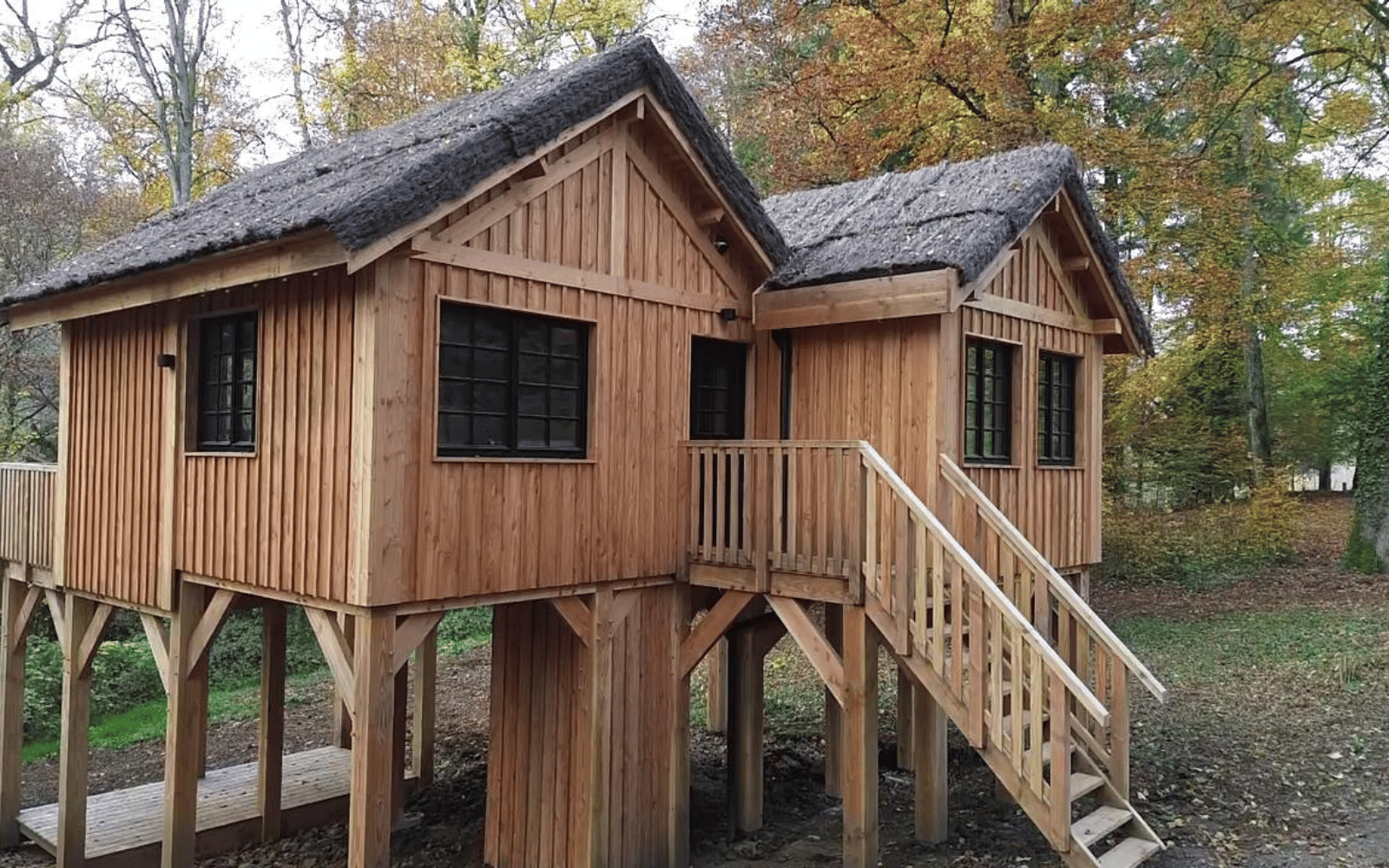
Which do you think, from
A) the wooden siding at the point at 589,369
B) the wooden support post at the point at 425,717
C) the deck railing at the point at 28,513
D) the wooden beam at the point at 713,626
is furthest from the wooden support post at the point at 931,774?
the deck railing at the point at 28,513

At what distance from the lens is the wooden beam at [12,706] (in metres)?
10.4

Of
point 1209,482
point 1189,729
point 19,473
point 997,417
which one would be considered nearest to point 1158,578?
point 1209,482

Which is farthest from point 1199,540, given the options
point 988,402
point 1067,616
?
point 1067,616

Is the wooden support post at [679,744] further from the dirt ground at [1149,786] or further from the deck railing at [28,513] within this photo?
the deck railing at [28,513]

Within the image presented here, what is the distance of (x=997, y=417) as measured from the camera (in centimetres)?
965

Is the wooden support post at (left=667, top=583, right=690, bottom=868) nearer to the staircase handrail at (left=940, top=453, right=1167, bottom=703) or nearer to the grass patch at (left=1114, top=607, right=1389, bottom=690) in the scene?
the staircase handrail at (left=940, top=453, right=1167, bottom=703)

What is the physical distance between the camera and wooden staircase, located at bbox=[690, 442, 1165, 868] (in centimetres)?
675

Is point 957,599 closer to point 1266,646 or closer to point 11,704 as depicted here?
point 1266,646

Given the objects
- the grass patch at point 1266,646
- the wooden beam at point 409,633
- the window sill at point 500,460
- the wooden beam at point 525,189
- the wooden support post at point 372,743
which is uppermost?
the wooden beam at point 525,189

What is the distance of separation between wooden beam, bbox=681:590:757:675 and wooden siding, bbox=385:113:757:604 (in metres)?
0.55

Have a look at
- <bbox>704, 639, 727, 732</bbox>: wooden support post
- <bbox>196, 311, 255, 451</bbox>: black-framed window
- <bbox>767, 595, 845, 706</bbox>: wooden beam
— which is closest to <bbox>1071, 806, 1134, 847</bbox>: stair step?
<bbox>767, 595, 845, 706</bbox>: wooden beam

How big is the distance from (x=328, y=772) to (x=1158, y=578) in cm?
1547

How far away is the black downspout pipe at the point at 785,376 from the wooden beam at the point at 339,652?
4358mm

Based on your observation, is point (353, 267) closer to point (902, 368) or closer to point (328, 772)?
point (902, 368)
